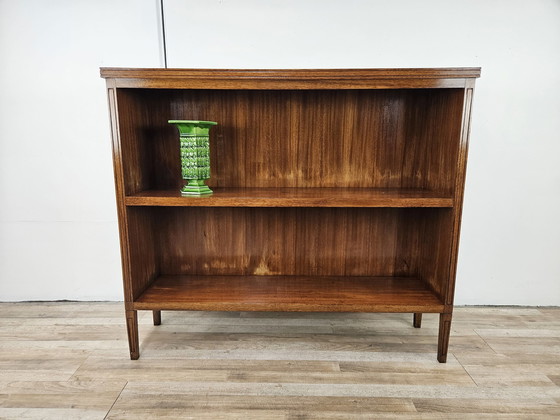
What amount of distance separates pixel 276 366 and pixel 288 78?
1.19 metres

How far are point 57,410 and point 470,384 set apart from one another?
1.56 metres

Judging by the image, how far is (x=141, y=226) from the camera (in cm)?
152

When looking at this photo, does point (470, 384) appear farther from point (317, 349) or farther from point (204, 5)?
point (204, 5)

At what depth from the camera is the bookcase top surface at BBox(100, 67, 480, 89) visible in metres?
1.23

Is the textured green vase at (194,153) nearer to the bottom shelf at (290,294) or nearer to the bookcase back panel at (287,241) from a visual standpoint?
the bookcase back panel at (287,241)

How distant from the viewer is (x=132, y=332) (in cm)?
143

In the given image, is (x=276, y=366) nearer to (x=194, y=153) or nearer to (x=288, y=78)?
(x=194, y=153)

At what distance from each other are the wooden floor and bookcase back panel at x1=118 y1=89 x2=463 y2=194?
2.47 ft

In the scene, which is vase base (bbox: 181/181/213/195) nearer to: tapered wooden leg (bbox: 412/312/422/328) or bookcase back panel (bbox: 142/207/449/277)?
bookcase back panel (bbox: 142/207/449/277)

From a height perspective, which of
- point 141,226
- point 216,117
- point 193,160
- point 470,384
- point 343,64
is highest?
point 343,64

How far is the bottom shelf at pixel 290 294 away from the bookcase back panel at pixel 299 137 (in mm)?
482

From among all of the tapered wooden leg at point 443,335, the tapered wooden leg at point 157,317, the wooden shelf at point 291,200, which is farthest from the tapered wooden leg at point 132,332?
the tapered wooden leg at point 443,335

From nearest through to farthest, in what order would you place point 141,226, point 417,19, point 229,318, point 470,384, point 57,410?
point 57,410 < point 470,384 < point 141,226 < point 417,19 < point 229,318

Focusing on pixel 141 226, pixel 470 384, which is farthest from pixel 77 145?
pixel 470 384
